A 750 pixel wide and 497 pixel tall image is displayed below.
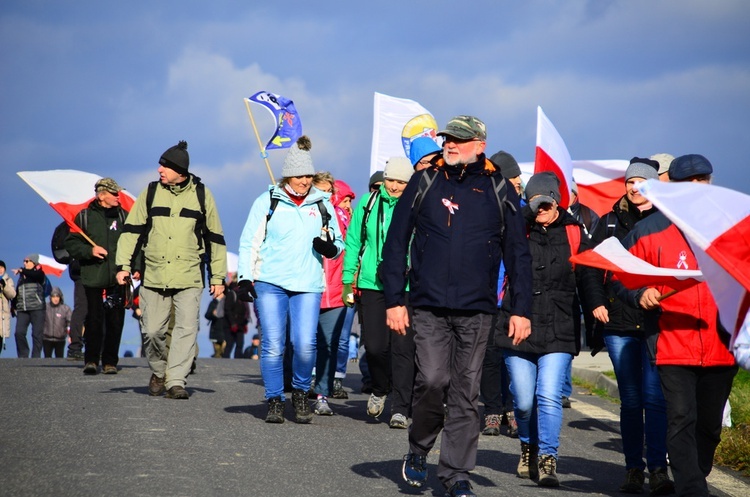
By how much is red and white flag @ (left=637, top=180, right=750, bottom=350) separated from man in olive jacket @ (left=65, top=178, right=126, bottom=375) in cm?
899

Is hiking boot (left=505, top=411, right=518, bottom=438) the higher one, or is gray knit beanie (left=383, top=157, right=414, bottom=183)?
gray knit beanie (left=383, top=157, right=414, bottom=183)

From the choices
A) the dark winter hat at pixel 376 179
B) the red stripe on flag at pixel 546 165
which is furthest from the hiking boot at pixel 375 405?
the dark winter hat at pixel 376 179

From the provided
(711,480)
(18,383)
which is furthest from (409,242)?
(18,383)

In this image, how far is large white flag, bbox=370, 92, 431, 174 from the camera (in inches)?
645

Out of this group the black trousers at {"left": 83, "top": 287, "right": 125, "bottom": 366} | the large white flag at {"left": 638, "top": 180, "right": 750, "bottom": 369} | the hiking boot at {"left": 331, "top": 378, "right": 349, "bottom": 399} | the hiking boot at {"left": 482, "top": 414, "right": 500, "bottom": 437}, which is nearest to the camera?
the large white flag at {"left": 638, "top": 180, "right": 750, "bottom": 369}

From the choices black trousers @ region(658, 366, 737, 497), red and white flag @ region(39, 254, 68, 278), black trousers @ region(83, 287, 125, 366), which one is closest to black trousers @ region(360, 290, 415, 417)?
black trousers @ region(658, 366, 737, 497)

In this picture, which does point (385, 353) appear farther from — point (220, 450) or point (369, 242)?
point (220, 450)

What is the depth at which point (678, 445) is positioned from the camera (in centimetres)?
669

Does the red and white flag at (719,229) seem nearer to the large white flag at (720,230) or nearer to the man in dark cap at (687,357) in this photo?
the large white flag at (720,230)

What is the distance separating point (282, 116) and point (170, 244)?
6.38 m

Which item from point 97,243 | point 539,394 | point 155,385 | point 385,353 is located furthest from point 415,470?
point 97,243

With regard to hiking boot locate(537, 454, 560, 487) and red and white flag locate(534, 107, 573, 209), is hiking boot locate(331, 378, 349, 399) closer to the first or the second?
red and white flag locate(534, 107, 573, 209)

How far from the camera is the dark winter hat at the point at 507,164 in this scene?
11359mm

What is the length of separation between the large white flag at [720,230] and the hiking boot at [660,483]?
1554mm
